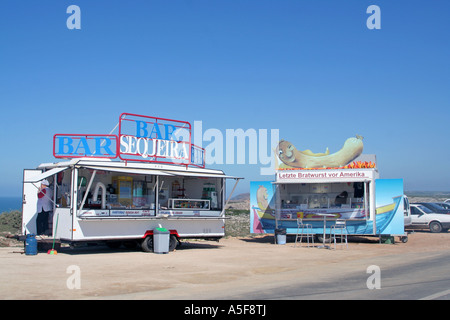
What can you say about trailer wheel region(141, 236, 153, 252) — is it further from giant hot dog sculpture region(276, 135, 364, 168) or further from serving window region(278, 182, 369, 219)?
giant hot dog sculpture region(276, 135, 364, 168)

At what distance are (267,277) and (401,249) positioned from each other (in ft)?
33.2

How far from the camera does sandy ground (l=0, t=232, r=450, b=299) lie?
1024cm

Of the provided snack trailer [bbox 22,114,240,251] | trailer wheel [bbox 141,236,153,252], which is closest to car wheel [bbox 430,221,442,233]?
snack trailer [bbox 22,114,240,251]

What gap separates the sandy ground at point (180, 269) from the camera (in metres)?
10.2

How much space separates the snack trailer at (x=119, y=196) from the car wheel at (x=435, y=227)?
48.9 ft

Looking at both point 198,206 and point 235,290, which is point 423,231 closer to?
point 198,206

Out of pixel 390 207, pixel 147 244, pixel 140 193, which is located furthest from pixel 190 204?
pixel 390 207

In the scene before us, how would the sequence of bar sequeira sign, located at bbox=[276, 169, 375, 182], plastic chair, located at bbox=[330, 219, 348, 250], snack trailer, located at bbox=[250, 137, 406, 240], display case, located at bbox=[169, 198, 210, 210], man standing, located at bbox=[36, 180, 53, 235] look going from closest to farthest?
man standing, located at bbox=[36, 180, 53, 235] → display case, located at bbox=[169, 198, 210, 210] → plastic chair, located at bbox=[330, 219, 348, 250] → snack trailer, located at bbox=[250, 137, 406, 240] → bar sequeira sign, located at bbox=[276, 169, 375, 182]

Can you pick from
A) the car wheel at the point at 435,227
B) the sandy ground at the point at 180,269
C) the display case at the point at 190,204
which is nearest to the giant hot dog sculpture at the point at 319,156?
the sandy ground at the point at 180,269

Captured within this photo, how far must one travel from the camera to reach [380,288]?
10.3 meters

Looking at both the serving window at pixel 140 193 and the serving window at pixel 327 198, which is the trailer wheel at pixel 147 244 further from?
the serving window at pixel 327 198

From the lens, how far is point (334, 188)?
24.3 meters

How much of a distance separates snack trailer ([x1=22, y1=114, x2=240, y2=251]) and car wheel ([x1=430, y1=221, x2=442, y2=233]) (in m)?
14.9

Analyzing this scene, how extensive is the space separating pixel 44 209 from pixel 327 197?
12725 millimetres
